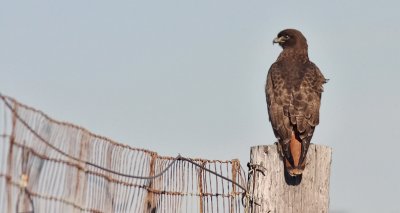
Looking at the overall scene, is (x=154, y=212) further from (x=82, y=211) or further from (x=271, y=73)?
(x=271, y=73)

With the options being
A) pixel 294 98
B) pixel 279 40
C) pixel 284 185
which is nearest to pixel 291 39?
pixel 279 40

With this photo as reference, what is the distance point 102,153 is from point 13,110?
3.46 feet

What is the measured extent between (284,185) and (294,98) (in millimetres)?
2703

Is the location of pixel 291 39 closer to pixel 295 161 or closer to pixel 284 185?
pixel 295 161

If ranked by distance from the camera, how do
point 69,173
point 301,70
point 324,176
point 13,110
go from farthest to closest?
point 301,70, point 324,176, point 69,173, point 13,110

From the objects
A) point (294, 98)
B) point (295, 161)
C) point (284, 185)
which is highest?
point (294, 98)

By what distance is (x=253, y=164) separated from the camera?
23.7ft

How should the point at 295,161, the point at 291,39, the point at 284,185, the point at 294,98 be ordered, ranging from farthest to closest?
1. the point at 291,39
2. the point at 294,98
3. the point at 295,161
4. the point at 284,185

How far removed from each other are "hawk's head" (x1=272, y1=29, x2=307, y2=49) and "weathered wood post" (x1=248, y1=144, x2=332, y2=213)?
4.19 metres

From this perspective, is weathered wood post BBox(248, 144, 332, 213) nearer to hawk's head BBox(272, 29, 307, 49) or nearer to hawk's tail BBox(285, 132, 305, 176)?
hawk's tail BBox(285, 132, 305, 176)

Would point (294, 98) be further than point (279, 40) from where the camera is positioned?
No

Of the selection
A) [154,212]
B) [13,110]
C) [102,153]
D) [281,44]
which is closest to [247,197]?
[154,212]

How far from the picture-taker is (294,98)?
9.67 m

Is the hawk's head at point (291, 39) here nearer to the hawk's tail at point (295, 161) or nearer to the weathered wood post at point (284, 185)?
the hawk's tail at point (295, 161)
